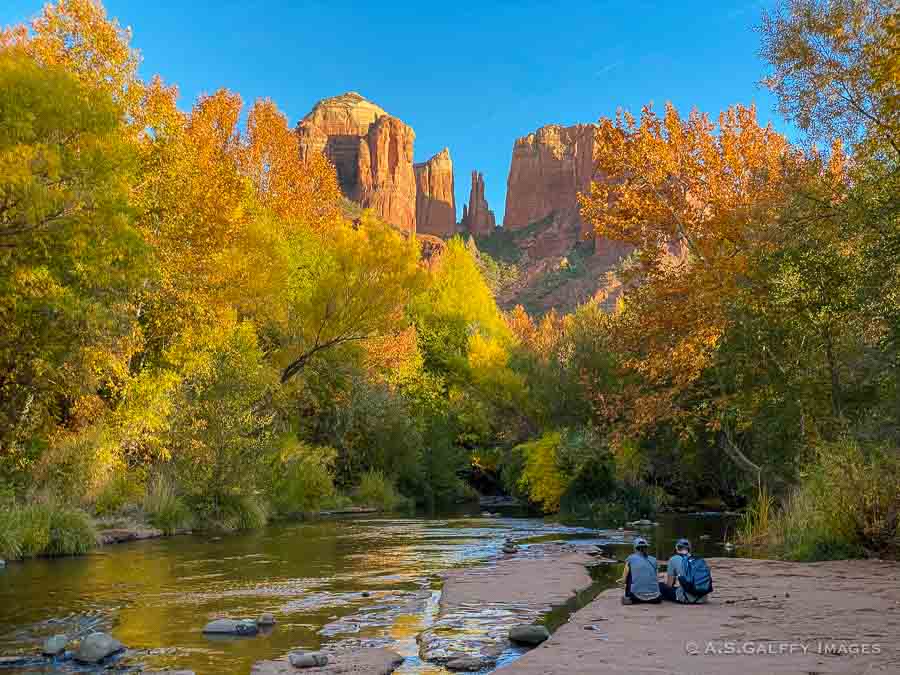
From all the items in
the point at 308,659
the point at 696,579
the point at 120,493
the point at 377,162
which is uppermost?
the point at 377,162

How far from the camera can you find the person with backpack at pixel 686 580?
9.63m

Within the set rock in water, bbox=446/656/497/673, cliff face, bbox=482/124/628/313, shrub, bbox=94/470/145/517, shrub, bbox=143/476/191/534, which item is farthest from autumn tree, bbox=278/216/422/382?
cliff face, bbox=482/124/628/313

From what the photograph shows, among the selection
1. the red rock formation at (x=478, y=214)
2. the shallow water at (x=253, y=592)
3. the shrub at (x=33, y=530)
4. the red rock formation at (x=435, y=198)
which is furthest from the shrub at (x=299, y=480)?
the red rock formation at (x=478, y=214)

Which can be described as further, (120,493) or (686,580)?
(120,493)

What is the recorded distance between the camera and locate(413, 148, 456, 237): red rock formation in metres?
172

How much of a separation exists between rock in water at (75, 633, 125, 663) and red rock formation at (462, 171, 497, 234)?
168459mm

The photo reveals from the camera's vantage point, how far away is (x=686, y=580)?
970 centimetres

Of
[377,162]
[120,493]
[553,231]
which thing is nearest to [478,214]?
[377,162]

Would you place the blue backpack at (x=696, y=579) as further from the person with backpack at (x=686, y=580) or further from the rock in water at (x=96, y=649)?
the rock in water at (x=96, y=649)

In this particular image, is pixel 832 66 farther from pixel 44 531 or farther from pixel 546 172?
pixel 546 172

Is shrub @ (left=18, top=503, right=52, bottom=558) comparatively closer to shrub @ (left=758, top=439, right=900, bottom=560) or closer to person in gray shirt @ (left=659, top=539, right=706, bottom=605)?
person in gray shirt @ (left=659, top=539, right=706, bottom=605)

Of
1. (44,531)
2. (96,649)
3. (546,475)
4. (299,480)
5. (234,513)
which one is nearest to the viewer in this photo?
(96,649)

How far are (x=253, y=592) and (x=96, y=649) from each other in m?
4.41

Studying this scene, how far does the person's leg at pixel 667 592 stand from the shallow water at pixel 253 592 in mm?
1138
